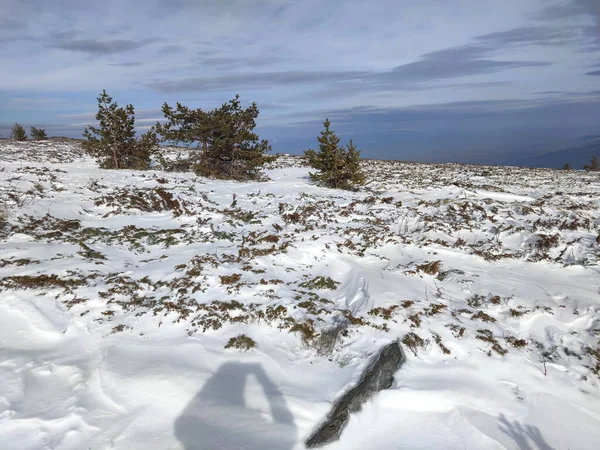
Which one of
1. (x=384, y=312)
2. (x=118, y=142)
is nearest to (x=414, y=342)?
(x=384, y=312)

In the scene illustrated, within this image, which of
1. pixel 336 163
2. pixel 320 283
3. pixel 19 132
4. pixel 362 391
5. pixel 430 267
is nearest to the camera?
pixel 362 391

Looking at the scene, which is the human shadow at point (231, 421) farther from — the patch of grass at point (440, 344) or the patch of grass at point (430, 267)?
the patch of grass at point (430, 267)

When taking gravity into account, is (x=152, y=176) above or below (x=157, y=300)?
above

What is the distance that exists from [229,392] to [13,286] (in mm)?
4814

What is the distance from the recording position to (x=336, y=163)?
1858 cm

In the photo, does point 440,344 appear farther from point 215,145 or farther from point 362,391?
point 215,145

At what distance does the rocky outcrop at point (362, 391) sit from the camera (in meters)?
3.54

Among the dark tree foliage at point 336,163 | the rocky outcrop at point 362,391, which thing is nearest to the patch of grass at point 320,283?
the rocky outcrop at point 362,391

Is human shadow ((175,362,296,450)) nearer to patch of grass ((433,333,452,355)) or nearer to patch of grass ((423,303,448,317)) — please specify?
patch of grass ((433,333,452,355))

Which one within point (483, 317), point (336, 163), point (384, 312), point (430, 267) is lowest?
point (483, 317)

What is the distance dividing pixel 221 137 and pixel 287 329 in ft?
54.5

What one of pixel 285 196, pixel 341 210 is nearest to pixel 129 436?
pixel 341 210

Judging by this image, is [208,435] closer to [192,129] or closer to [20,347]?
[20,347]

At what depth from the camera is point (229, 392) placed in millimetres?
4023
